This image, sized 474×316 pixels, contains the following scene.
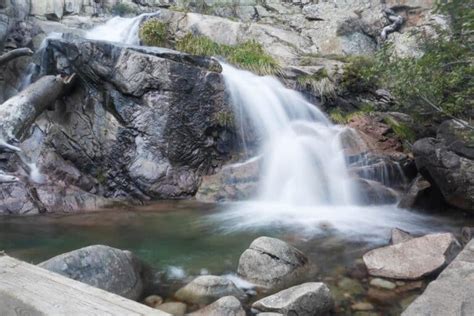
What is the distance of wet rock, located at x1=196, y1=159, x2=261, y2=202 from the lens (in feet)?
30.2

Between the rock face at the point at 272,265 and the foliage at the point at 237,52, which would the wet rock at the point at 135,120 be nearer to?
the foliage at the point at 237,52

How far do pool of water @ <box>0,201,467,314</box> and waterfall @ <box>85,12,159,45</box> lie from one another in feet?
22.3

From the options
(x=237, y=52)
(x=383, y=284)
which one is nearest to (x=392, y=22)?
(x=237, y=52)

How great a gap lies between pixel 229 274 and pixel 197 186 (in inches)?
180

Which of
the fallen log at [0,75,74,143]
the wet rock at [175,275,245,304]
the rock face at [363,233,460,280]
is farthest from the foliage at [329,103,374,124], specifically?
the wet rock at [175,275,245,304]

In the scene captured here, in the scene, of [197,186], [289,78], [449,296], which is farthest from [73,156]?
[449,296]

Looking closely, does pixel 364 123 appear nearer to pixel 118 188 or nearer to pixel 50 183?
pixel 118 188

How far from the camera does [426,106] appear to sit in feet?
23.9

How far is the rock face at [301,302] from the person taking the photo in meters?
3.93

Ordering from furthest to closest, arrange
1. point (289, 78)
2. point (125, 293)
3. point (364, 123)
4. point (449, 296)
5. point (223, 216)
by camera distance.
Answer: point (289, 78) → point (364, 123) → point (223, 216) → point (125, 293) → point (449, 296)

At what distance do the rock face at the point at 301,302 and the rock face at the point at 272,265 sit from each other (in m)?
0.60

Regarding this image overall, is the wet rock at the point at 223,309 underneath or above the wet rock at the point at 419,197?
underneath

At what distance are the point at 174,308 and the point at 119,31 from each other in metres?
11.4

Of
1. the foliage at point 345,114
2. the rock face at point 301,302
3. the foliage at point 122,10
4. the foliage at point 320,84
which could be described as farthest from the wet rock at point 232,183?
the foliage at point 122,10
